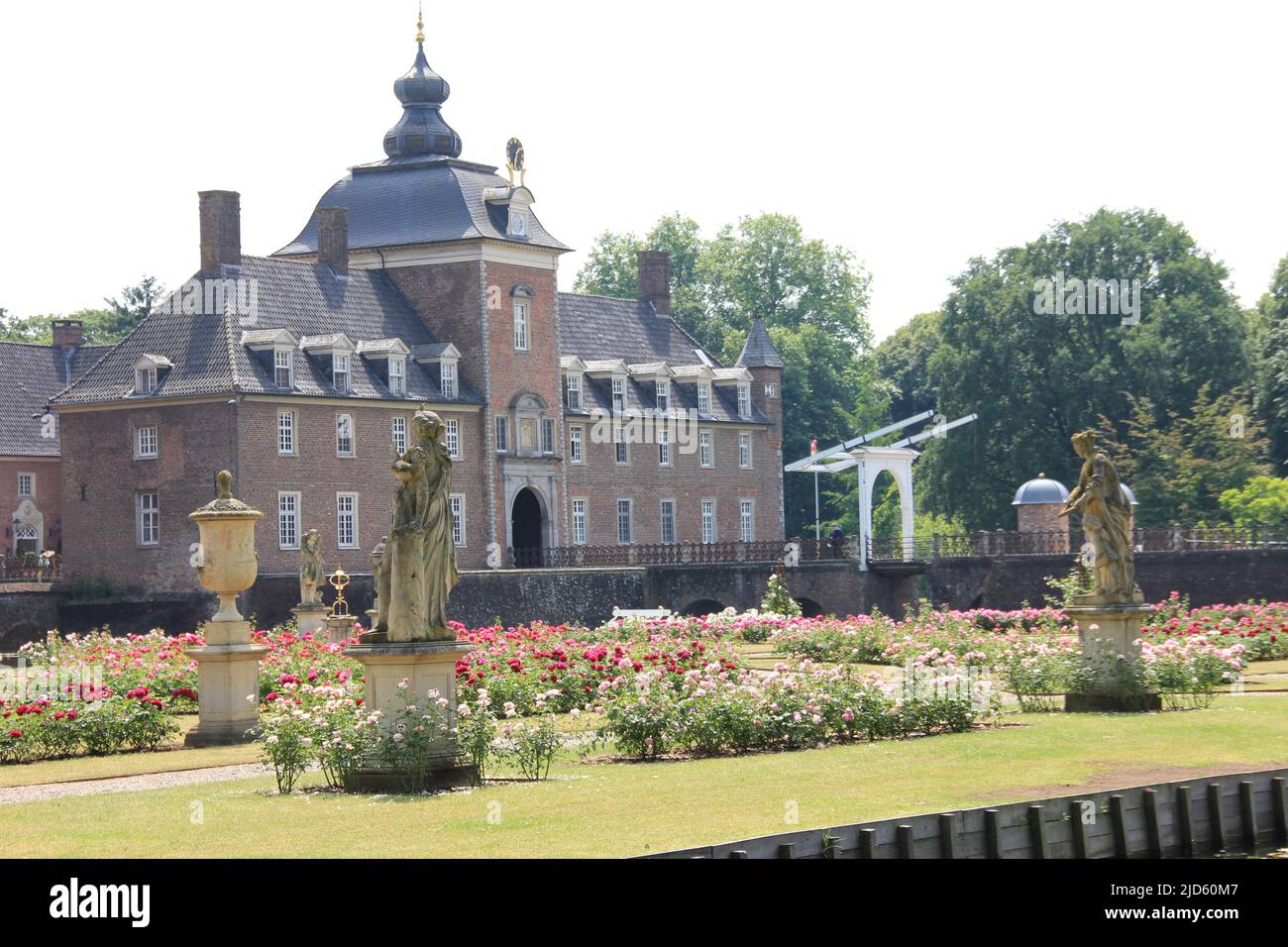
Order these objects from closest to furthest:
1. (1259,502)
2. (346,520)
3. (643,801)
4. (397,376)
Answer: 1. (643,801)
2. (346,520)
3. (397,376)
4. (1259,502)

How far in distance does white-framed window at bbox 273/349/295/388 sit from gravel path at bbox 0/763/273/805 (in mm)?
33477

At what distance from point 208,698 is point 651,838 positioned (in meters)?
9.99

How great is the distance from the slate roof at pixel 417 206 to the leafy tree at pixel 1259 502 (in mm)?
20750

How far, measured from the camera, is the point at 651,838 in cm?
1520

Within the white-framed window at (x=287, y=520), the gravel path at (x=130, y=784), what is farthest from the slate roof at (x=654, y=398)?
the gravel path at (x=130, y=784)

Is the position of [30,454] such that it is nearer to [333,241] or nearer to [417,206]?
[333,241]

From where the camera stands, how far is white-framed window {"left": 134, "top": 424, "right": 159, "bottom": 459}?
54.0 m

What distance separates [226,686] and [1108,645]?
1027 centimetres

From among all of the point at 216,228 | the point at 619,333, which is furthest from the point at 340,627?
the point at 619,333

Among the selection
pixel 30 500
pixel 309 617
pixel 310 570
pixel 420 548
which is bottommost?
pixel 309 617

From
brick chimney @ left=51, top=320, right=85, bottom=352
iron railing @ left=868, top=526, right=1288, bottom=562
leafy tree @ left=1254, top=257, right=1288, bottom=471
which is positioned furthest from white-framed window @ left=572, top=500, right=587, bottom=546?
leafy tree @ left=1254, top=257, right=1288, bottom=471

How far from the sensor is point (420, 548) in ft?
61.6

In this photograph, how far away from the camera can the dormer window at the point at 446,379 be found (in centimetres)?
5866
